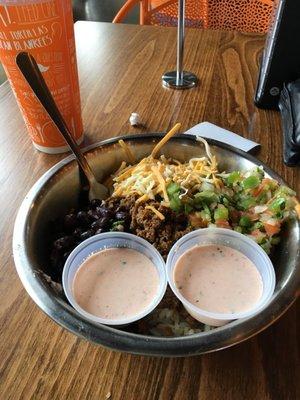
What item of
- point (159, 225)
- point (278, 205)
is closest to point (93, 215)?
point (159, 225)

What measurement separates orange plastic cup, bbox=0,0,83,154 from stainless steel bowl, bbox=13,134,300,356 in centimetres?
15

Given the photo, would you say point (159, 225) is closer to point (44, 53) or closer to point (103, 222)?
point (103, 222)

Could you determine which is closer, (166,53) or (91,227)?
(91,227)

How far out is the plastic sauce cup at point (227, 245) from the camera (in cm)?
53

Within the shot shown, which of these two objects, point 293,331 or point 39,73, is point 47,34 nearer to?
point 39,73

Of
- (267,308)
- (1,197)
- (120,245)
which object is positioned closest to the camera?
(267,308)

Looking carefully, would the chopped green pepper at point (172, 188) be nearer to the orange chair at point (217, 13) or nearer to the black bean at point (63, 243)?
the black bean at point (63, 243)

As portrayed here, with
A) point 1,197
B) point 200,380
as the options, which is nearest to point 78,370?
point 200,380

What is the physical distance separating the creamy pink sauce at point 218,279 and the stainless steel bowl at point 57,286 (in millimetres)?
47

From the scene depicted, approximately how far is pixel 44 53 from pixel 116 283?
475 mm

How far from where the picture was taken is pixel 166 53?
56.4 inches

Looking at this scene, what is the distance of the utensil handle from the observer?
69 cm

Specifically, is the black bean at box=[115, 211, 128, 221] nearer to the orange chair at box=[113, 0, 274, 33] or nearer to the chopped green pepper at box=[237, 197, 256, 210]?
the chopped green pepper at box=[237, 197, 256, 210]

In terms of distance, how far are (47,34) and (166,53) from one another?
2.66 ft
